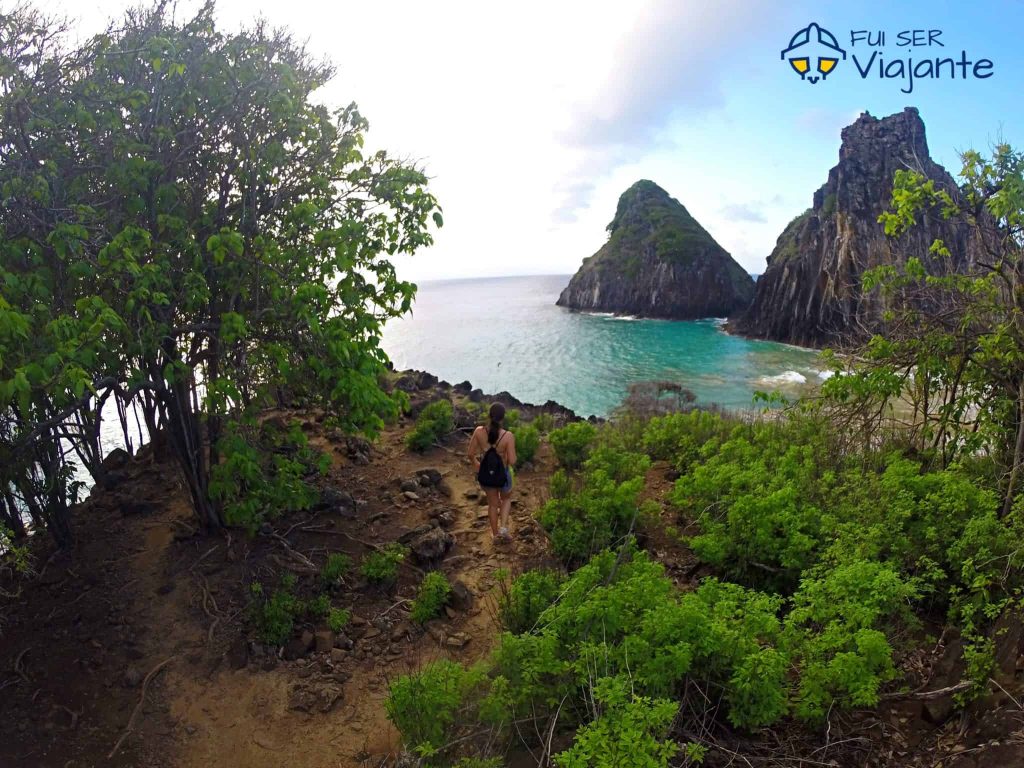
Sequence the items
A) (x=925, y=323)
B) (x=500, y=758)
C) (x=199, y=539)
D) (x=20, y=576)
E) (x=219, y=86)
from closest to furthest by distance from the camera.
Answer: (x=500, y=758), (x=219, y=86), (x=20, y=576), (x=199, y=539), (x=925, y=323)

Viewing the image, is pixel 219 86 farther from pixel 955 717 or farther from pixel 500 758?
pixel 955 717

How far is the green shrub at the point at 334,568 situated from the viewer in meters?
6.27

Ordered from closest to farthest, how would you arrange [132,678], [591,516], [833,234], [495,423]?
[132,678], [591,516], [495,423], [833,234]

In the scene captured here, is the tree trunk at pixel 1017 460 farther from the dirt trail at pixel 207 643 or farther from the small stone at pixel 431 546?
the small stone at pixel 431 546

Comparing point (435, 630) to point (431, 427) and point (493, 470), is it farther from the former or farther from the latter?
point (431, 427)

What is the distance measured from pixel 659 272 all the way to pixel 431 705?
269ft

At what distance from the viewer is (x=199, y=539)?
689 centimetres

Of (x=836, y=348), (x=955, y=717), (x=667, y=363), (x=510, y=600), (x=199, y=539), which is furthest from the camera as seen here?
(x=667, y=363)

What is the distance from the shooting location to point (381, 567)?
642 cm

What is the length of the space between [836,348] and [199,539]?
8.66 meters

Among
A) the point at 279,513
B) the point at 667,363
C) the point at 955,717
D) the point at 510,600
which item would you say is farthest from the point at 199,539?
the point at 667,363

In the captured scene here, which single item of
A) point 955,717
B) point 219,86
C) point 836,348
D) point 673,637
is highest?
point 219,86

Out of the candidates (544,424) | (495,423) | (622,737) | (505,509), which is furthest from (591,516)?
(544,424)

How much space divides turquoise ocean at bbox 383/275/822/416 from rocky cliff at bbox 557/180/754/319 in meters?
4.47
